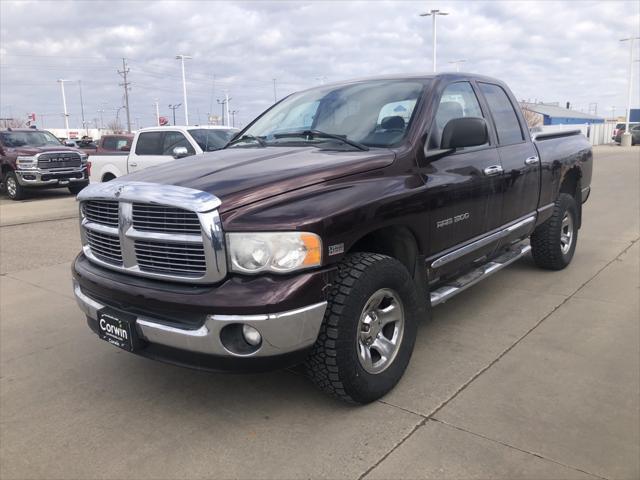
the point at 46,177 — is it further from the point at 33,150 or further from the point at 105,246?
the point at 105,246

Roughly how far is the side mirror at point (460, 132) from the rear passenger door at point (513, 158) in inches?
30.5

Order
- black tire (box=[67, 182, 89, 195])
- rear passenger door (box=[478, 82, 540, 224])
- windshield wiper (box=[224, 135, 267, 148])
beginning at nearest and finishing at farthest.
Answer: windshield wiper (box=[224, 135, 267, 148]), rear passenger door (box=[478, 82, 540, 224]), black tire (box=[67, 182, 89, 195])

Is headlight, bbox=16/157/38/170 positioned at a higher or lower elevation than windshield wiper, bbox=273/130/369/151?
lower

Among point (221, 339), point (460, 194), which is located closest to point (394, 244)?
point (460, 194)

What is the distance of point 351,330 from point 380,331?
386 mm

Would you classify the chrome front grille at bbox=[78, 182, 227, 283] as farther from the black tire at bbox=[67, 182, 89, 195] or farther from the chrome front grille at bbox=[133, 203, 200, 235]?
the black tire at bbox=[67, 182, 89, 195]

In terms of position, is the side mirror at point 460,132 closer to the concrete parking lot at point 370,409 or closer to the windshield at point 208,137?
the concrete parking lot at point 370,409

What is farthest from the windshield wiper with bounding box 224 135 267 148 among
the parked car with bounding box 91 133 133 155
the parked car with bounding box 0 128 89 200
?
the parked car with bounding box 0 128 89 200

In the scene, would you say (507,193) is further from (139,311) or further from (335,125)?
(139,311)

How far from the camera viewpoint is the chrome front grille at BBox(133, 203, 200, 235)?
2.64 metres

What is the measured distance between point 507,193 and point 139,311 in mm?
2938

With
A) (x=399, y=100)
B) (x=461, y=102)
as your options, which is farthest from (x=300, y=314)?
(x=461, y=102)

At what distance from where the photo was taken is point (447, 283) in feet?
13.2

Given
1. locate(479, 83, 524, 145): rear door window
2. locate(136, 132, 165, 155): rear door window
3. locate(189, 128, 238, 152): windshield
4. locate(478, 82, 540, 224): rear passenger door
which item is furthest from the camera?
locate(136, 132, 165, 155): rear door window
